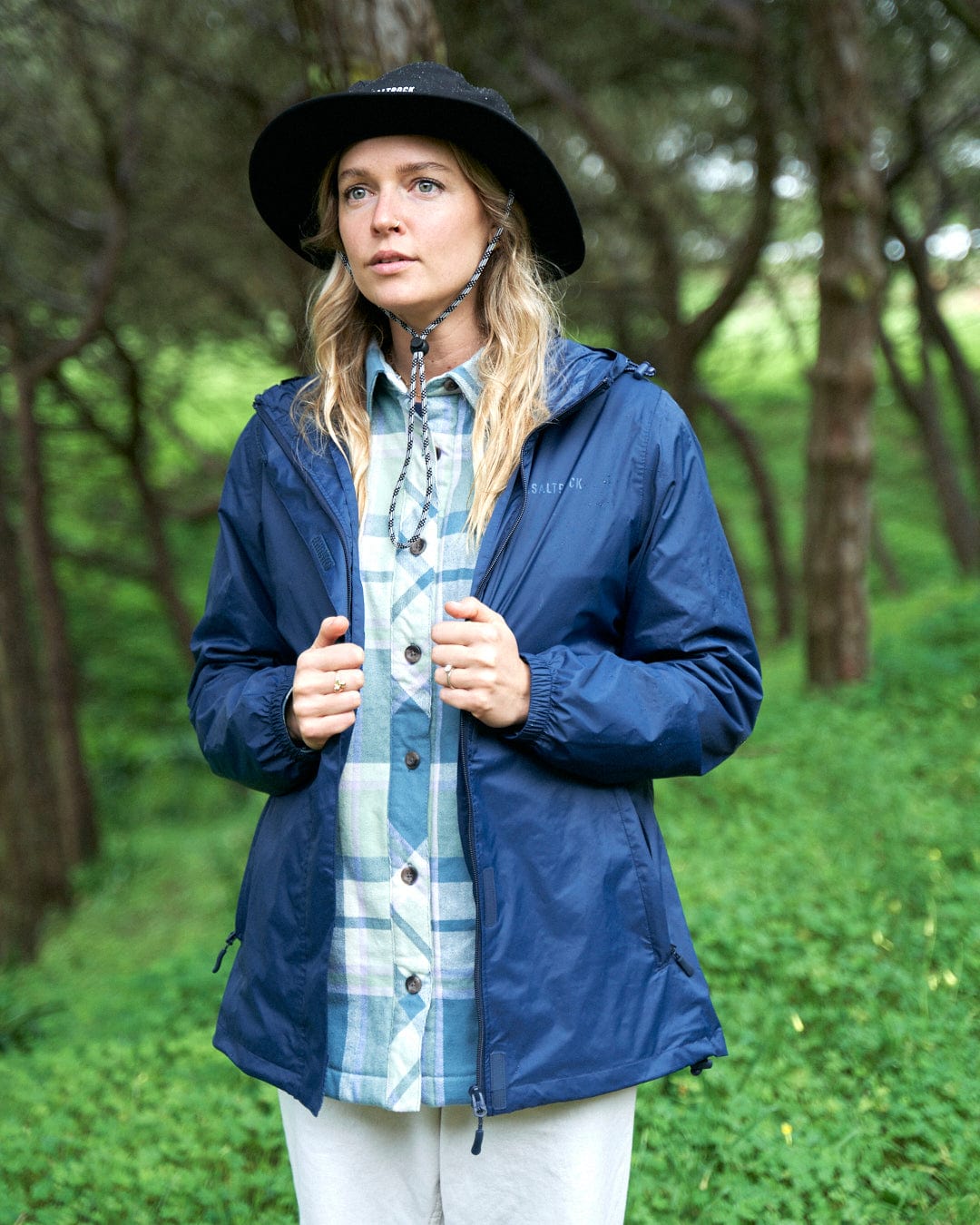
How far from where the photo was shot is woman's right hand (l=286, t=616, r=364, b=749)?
195 cm

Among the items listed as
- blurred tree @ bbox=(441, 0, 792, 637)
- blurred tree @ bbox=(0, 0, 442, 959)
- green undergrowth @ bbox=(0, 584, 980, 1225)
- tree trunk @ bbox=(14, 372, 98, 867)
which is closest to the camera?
Result: green undergrowth @ bbox=(0, 584, 980, 1225)

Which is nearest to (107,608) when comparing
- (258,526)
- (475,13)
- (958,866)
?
(475,13)

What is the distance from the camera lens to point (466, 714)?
1994mm

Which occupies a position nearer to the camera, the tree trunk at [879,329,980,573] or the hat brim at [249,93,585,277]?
the hat brim at [249,93,585,277]

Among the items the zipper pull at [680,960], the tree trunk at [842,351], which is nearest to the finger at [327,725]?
the zipper pull at [680,960]

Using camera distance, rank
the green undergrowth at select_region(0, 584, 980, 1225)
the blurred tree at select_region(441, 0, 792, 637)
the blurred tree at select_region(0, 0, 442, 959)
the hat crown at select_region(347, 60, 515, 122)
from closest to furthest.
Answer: the hat crown at select_region(347, 60, 515, 122), the green undergrowth at select_region(0, 584, 980, 1225), the blurred tree at select_region(0, 0, 442, 959), the blurred tree at select_region(441, 0, 792, 637)

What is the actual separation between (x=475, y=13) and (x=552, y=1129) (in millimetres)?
8792

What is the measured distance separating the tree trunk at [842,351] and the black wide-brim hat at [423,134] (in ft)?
19.6

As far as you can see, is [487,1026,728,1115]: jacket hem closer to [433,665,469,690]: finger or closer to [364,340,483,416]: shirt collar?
[433,665,469,690]: finger

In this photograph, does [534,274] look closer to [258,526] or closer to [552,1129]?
[258,526]

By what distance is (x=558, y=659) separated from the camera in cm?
196

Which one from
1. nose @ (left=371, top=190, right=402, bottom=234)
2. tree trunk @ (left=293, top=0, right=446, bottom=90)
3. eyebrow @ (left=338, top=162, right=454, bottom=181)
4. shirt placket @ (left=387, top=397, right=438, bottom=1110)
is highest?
tree trunk @ (left=293, top=0, right=446, bottom=90)

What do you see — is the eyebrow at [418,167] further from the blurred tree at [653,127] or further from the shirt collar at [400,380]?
the blurred tree at [653,127]

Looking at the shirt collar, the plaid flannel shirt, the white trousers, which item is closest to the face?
the shirt collar
